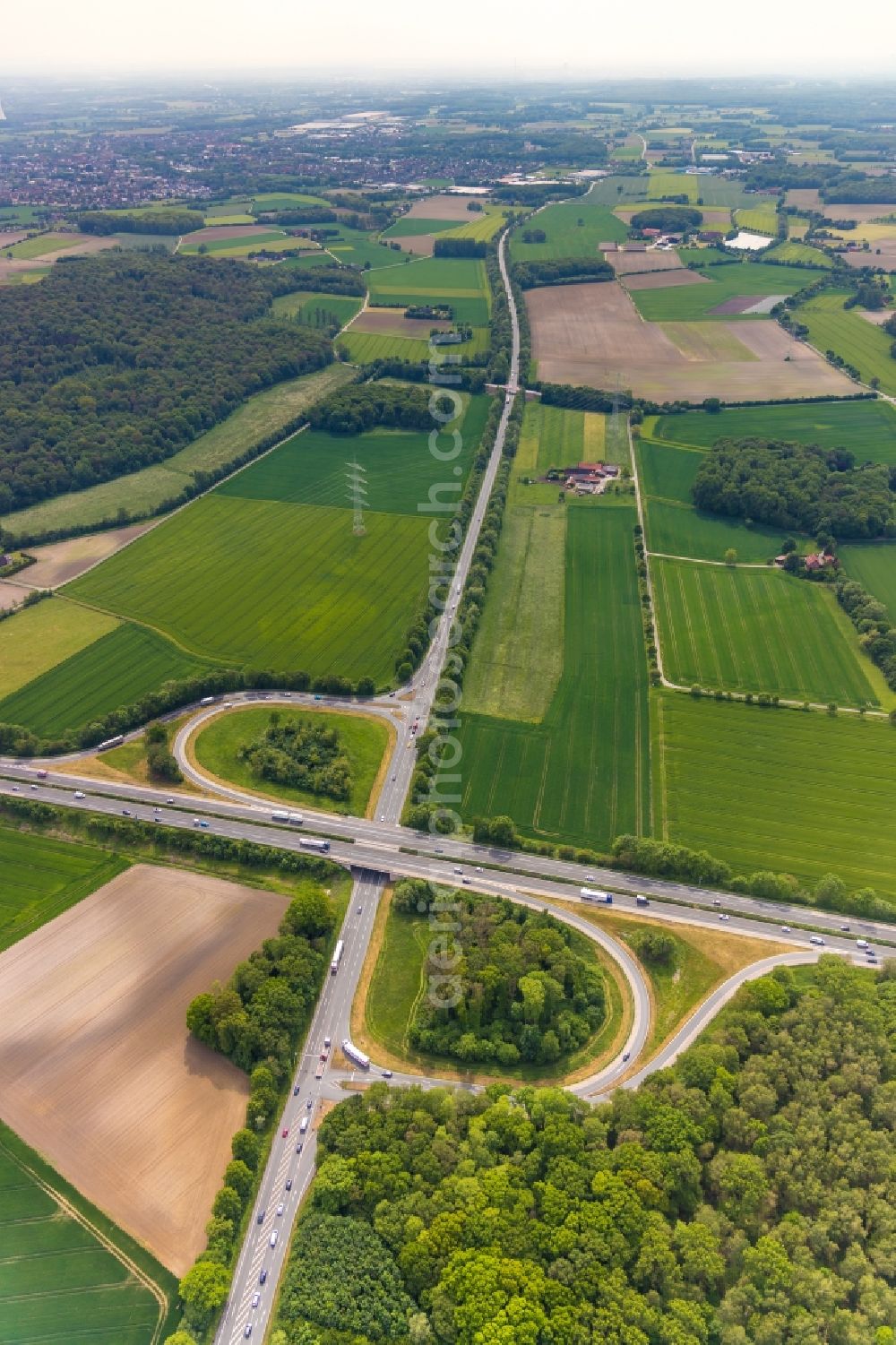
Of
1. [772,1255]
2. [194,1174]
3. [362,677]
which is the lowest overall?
[194,1174]

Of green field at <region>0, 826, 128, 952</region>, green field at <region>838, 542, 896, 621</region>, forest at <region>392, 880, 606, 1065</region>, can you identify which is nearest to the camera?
forest at <region>392, 880, 606, 1065</region>

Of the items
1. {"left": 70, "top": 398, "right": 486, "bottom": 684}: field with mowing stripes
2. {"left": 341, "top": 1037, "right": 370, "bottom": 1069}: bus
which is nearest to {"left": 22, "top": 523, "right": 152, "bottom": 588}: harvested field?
{"left": 70, "top": 398, "right": 486, "bottom": 684}: field with mowing stripes

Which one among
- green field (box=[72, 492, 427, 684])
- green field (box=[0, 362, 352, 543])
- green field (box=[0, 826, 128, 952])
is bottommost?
green field (box=[0, 826, 128, 952])

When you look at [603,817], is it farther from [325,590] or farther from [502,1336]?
[325,590]

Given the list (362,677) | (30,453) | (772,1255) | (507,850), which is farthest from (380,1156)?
(30,453)

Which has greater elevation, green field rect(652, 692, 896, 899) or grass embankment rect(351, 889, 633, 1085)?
green field rect(652, 692, 896, 899)

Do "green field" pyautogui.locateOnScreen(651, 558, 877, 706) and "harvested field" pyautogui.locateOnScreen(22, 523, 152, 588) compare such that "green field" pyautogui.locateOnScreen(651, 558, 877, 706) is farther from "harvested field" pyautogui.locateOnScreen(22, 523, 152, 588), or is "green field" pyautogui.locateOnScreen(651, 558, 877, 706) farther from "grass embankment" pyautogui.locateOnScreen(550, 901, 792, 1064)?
"harvested field" pyautogui.locateOnScreen(22, 523, 152, 588)

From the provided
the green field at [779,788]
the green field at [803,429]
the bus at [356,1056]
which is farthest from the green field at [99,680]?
the green field at [803,429]
